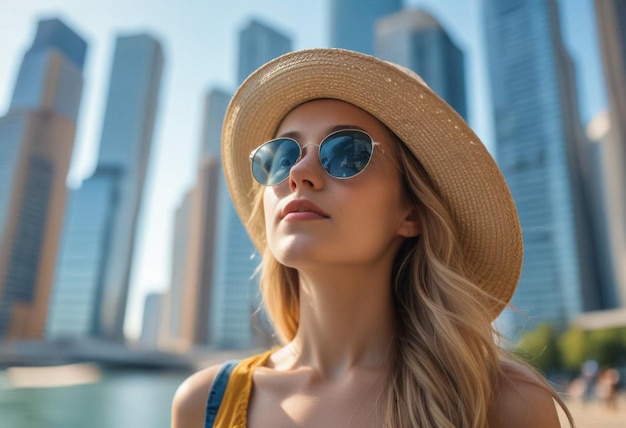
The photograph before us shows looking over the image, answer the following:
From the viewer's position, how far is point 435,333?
1175 mm

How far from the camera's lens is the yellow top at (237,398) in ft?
3.78

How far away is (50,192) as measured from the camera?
54.6 metres

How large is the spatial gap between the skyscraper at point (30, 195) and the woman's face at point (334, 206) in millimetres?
58421

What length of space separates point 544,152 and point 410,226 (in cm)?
6701

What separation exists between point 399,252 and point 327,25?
9884cm

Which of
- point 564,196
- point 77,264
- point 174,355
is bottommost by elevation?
point 174,355

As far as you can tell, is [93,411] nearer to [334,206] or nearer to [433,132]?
[334,206]

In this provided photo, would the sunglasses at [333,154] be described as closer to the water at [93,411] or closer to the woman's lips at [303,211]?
the woman's lips at [303,211]

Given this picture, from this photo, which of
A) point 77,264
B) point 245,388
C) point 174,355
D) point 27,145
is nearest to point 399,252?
point 245,388

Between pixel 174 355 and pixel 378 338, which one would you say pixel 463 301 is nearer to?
pixel 378 338

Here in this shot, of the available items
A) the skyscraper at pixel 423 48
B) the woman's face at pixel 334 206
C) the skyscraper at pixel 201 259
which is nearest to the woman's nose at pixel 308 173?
the woman's face at pixel 334 206

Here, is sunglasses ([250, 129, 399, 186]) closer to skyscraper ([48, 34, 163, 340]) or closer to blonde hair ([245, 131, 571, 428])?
blonde hair ([245, 131, 571, 428])

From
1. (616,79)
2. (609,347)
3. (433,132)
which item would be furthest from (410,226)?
(616,79)

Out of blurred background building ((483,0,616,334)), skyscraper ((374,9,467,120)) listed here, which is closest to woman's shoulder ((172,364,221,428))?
skyscraper ((374,9,467,120))
